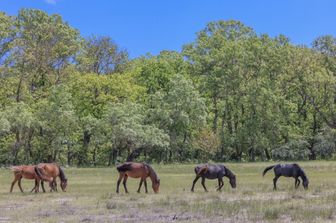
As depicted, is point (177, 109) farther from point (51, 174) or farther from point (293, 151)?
point (51, 174)

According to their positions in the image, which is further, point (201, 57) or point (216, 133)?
point (201, 57)

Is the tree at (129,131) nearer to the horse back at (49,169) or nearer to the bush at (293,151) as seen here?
the bush at (293,151)

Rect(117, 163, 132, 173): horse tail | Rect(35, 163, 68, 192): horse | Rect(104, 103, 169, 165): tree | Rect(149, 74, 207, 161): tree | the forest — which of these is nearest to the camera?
Rect(117, 163, 132, 173): horse tail

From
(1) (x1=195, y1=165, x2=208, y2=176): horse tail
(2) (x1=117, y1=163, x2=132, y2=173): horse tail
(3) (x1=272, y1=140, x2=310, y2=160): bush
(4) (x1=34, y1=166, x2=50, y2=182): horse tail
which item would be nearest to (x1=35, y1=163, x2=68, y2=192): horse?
(4) (x1=34, y1=166, x2=50, y2=182): horse tail

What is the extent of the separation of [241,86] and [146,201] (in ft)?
204

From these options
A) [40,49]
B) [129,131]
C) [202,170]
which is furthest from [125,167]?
[40,49]

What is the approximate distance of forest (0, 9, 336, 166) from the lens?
67.0 metres

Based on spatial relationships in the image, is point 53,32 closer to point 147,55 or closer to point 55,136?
point 55,136

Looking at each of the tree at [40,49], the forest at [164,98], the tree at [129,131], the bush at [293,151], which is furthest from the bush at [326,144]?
the tree at [40,49]

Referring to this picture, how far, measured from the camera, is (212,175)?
27766 mm

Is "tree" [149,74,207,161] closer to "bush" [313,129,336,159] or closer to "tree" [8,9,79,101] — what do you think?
"tree" [8,9,79,101]

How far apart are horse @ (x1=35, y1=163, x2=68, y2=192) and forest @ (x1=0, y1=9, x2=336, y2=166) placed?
33815 millimetres

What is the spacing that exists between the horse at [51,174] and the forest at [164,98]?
33.8 m

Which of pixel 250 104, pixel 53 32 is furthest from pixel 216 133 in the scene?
pixel 53 32
